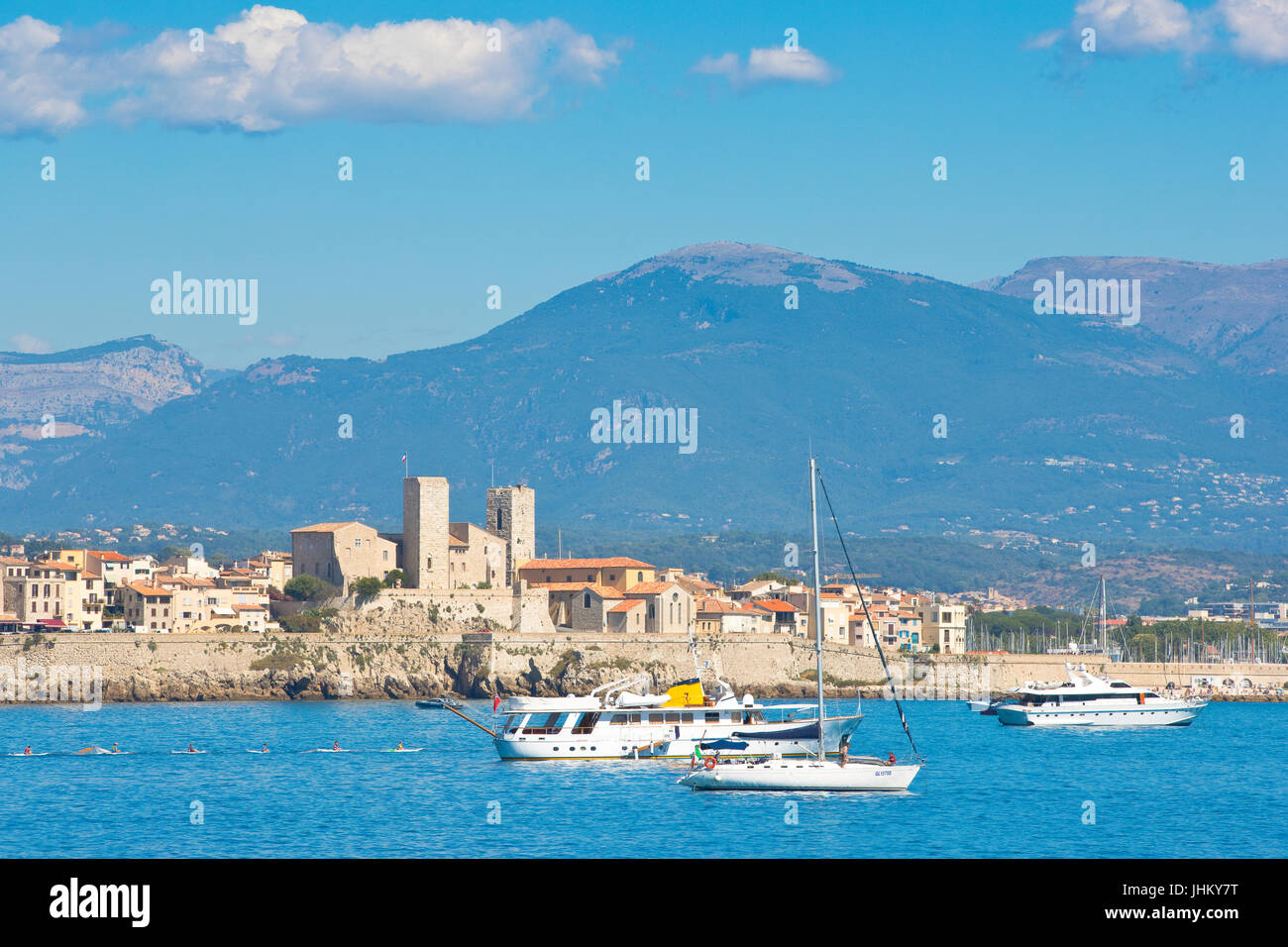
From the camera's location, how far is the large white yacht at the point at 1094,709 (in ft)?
271

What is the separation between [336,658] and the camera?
95.0m

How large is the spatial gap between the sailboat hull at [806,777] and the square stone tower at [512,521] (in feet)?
208

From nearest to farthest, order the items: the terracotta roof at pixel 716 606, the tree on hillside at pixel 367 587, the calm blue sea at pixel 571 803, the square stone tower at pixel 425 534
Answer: the calm blue sea at pixel 571 803, the tree on hillside at pixel 367 587, the square stone tower at pixel 425 534, the terracotta roof at pixel 716 606

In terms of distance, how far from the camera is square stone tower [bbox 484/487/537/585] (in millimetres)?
111375

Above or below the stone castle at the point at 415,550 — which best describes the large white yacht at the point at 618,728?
below

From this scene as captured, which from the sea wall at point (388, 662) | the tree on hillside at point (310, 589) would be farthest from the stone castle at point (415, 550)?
the sea wall at point (388, 662)

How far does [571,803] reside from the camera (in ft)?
152

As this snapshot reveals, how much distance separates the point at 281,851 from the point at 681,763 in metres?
22.1

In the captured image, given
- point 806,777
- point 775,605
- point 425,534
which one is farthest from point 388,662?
point 806,777

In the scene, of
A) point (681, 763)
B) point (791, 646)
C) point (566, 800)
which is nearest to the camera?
point (566, 800)

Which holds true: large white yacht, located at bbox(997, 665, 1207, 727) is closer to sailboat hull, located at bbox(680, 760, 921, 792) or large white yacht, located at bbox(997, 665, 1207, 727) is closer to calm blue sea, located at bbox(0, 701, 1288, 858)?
calm blue sea, located at bbox(0, 701, 1288, 858)

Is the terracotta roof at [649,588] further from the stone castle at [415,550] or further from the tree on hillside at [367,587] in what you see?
the tree on hillside at [367,587]

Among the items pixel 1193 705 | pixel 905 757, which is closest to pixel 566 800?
pixel 905 757
